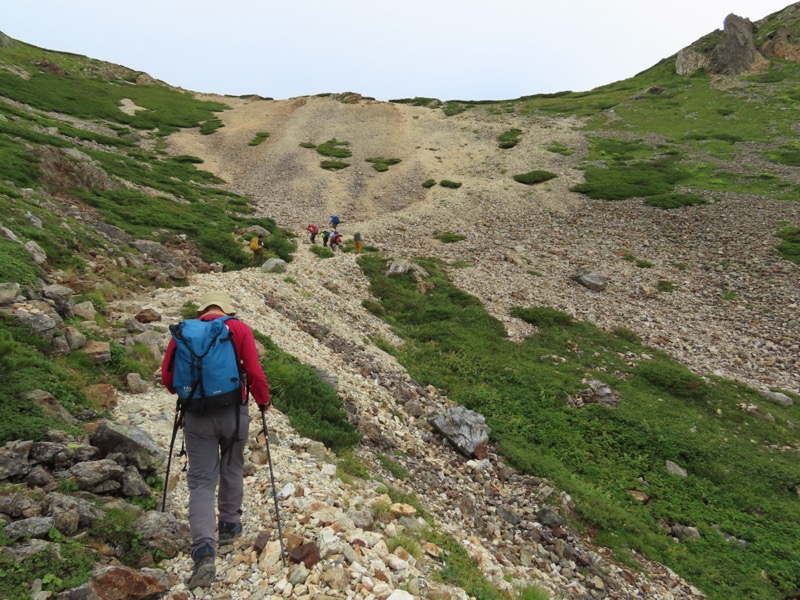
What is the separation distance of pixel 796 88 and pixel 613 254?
74970 millimetres

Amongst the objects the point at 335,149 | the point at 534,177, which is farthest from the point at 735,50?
the point at 335,149

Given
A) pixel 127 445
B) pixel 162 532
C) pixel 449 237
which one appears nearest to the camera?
pixel 162 532

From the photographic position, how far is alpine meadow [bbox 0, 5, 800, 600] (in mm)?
6547

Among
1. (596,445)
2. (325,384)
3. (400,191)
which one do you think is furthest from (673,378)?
(400,191)

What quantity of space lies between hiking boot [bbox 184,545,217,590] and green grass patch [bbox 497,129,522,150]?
2744 inches

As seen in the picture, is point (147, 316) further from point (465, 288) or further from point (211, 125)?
point (211, 125)

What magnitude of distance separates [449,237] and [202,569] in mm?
34669

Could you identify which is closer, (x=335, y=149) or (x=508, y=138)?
(x=335, y=149)

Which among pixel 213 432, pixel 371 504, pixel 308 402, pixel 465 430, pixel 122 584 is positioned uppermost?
pixel 213 432

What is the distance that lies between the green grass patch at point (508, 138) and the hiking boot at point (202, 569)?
69685 mm

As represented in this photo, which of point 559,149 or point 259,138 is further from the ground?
point 259,138

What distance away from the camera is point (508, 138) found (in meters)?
71.1

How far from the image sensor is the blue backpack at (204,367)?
5.95m

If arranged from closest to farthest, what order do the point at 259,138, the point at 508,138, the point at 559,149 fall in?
the point at 559,149 → the point at 259,138 → the point at 508,138
